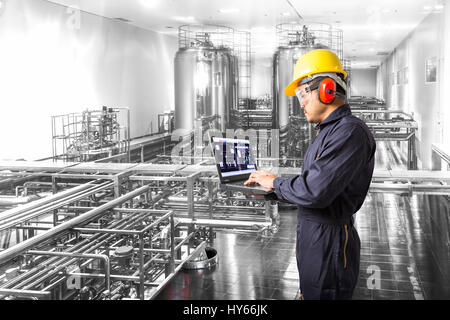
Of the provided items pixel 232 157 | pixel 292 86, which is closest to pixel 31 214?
pixel 232 157

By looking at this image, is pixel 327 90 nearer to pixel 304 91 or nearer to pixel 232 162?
pixel 304 91

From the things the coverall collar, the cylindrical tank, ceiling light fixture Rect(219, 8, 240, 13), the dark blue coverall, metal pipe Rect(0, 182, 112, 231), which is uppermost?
ceiling light fixture Rect(219, 8, 240, 13)

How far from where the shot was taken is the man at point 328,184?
4.48ft

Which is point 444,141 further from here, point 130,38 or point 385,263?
point 130,38

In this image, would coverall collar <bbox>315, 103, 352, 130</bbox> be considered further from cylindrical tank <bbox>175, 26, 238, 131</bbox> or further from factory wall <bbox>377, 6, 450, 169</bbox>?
cylindrical tank <bbox>175, 26, 238, 131</bbox>

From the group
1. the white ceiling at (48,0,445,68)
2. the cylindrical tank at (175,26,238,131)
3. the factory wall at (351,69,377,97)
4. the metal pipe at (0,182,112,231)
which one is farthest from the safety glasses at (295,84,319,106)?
the factory wall at (351,69,377,97)

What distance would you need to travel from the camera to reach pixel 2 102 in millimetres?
7148

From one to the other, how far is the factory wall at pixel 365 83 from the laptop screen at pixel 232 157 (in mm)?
28279

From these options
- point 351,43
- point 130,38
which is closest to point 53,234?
point 130,38

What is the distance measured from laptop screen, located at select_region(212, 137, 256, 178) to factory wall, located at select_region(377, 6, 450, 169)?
5.48 metres

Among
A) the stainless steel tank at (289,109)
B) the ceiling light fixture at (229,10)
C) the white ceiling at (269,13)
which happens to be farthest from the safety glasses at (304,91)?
the ceiling light fixture at (229,10)

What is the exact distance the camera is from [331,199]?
4.51 ft

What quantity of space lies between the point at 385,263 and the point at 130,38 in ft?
30.9

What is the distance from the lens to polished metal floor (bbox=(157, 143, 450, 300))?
3.41 m
